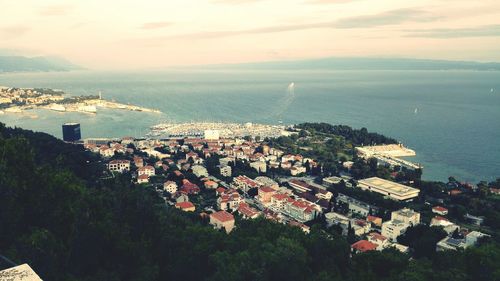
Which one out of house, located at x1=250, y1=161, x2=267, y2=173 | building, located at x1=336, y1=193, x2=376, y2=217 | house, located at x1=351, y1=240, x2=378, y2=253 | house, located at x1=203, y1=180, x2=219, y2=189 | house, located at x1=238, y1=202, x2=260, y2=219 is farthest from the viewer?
house, located at x1=250, y1=161, x2=267, y2=173

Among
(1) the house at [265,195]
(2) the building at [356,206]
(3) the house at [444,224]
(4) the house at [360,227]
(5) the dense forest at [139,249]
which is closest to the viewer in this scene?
(5) the dense forest at [139,249]

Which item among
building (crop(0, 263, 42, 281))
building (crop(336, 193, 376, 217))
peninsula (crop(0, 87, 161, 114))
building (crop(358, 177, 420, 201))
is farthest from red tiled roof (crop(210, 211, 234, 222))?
peninsula (crop(0, 87, 161, 114))

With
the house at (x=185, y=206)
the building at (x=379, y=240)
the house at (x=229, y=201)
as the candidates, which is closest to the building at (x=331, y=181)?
the house at (x=229, y=201)

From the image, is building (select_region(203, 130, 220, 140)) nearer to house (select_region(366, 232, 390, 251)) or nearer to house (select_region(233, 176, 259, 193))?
house (select_region(233, 176, 259, 193))

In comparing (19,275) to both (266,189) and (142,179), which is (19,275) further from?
(142,179)

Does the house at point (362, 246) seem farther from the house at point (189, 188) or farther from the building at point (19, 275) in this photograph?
the building at point (19, 275)

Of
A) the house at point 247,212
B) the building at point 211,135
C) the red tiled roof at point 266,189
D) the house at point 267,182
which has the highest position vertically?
the building at point 211,135

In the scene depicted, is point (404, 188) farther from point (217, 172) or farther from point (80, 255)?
point (80, 255)
